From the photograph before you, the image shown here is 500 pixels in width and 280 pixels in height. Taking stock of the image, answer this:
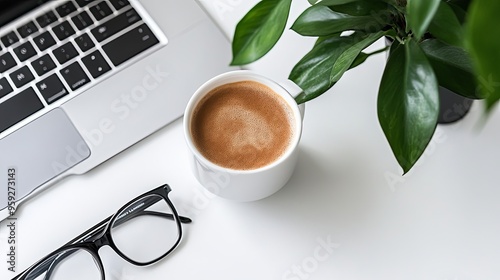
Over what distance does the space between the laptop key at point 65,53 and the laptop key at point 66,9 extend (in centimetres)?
4

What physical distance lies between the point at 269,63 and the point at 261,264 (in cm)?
21

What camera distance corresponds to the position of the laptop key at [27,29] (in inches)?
26.9

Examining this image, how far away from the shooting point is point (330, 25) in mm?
531

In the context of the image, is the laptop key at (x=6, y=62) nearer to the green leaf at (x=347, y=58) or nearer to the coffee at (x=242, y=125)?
the coffee at (x=242, y=125)

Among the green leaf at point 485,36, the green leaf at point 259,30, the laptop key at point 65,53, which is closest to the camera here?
the green leaf at point 485,36

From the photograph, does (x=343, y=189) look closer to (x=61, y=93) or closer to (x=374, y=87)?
(x=374, y=87)

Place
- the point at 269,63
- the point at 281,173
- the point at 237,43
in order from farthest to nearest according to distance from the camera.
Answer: the point at 269,63
the point at 281,173
the point at 237,43

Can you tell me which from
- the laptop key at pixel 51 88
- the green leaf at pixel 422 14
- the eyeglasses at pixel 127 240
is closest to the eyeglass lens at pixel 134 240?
the eyeglasses at pixel 127 240

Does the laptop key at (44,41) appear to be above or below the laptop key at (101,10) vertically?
above

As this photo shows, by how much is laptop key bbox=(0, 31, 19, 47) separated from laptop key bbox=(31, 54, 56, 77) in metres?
0.04

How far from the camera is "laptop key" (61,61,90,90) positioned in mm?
662

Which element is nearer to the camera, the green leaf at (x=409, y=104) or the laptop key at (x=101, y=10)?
the green leaf at (x=409, y=104)

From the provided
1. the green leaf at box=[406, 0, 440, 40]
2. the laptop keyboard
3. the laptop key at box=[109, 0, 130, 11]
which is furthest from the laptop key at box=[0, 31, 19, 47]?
the green leaf at box=[406, 0, 440, 40]

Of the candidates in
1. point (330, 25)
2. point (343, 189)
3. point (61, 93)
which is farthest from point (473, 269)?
point (61, 93)
